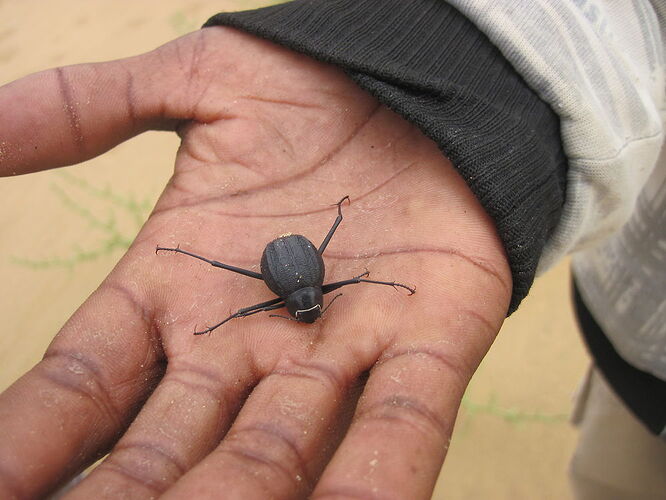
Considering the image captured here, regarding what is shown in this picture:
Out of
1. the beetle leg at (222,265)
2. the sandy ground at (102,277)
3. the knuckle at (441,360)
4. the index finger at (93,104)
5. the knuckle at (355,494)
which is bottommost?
the sandy ground at (102,277)

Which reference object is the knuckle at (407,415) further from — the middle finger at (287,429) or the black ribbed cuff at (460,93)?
the black ribbed cuff at (460,93)

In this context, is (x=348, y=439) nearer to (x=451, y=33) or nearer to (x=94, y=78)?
(x=451, y=33)

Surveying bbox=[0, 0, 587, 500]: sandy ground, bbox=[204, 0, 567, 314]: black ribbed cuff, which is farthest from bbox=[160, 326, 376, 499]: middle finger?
bbox=[0, 0, 587, 500]: sandy ground

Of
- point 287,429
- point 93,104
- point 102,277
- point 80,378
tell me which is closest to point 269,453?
point 287,429

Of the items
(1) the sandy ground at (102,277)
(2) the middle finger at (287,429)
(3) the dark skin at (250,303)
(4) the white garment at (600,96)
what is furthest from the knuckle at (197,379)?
(1) the sandy ground at (102,277)

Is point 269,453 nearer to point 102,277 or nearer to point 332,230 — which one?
point 332,230

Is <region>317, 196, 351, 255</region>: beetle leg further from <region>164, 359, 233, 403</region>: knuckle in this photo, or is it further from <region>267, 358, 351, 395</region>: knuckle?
<region>164, 359, 233, 403</region>: knuckle
